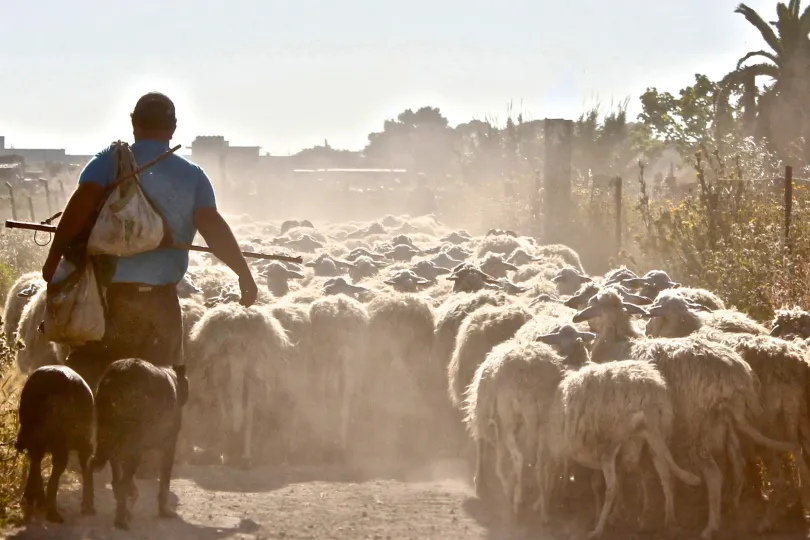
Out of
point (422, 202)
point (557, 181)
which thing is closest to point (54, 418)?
point (557, 181)

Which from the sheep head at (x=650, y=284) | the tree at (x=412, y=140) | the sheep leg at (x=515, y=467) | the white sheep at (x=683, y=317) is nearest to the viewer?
the sheep leg at (x=515, y=467)

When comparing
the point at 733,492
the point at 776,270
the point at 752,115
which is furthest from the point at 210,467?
the point at 752,115

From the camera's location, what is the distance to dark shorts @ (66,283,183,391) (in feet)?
20.2

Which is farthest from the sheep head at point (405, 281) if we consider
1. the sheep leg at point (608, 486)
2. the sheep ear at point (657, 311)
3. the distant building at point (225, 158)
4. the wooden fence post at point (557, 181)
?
the distant building at point (225, 158)

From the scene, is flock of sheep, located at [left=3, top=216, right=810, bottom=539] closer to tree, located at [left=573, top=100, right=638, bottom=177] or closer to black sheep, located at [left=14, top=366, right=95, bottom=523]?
black sheep, located at [left=14, top=366, right=95, bottom=523]

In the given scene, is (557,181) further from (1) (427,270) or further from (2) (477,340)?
(2) (477,340)

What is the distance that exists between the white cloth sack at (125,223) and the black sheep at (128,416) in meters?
0.65

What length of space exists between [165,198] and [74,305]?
2.71 ft

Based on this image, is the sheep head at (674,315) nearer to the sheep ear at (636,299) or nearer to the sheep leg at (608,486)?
the sheep ear at (636,299)

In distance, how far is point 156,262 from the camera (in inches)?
243

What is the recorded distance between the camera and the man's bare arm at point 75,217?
593 centimetres

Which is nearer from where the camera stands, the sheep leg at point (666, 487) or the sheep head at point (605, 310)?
the sheep leg at point (666, 487)

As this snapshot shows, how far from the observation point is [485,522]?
7500mm

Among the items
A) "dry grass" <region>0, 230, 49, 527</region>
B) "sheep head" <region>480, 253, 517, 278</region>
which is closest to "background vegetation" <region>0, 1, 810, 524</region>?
"dry grass" <region>0, 230, 49, 527</region>
